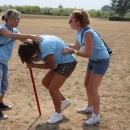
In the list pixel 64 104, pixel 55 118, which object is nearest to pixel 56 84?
pixel 55 118

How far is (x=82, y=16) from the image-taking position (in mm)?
4094

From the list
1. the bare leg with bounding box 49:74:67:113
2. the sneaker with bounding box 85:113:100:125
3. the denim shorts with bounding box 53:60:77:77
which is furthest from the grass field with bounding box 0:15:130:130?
the denim shorts with bounding box 53:60:77:77

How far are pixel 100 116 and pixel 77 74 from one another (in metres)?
3.07

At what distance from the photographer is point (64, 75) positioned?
14.0 feet

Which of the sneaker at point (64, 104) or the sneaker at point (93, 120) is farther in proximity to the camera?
the sneaker at point (64, 104)

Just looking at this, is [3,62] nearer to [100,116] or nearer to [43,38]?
[43,38]

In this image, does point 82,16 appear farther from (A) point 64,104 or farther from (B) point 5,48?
(A) point 64,104

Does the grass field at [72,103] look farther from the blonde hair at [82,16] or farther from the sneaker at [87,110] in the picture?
the blonde hair at [82,16]

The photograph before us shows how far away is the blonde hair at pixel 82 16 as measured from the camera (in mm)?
4078

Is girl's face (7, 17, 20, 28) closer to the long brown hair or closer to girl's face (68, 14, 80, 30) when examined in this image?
the long brown hair

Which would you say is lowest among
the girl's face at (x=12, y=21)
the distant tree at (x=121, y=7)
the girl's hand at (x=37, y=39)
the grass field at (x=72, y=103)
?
the grass field at (x=72, y=103)

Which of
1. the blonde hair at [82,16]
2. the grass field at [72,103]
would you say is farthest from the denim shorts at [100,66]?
the grass field at [72,103]

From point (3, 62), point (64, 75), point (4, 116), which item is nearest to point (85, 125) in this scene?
point (64, 75)

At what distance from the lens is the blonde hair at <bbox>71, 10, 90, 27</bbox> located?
4078 millimetres
